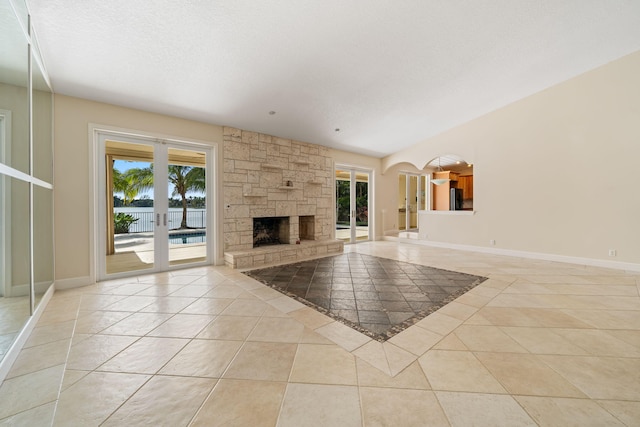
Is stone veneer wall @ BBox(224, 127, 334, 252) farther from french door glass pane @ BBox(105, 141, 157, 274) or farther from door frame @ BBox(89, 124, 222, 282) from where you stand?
french door glass pane @ BBox(105, 141, 157, 274)

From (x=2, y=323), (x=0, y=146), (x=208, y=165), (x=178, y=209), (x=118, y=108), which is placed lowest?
(x=2, y=323)

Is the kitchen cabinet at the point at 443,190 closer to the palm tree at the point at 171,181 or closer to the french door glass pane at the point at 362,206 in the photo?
the french door glass pane at the point at 362,206

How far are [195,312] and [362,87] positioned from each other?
163 inches

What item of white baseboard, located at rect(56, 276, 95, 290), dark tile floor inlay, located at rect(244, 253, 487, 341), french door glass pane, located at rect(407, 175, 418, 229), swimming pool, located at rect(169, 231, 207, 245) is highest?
french door glass pane, located at rect(407, 175, 418, 229)

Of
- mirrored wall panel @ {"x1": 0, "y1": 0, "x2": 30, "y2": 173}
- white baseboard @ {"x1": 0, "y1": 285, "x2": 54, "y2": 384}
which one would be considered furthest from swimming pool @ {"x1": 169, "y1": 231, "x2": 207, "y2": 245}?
mirrored wall panel @ {"x1": 0, "y1": 0, "x2": 30, "y2": 173}

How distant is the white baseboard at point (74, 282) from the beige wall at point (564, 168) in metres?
7.72

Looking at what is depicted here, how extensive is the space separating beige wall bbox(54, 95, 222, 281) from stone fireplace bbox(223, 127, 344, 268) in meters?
2.00

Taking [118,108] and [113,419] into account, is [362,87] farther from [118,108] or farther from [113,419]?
[113,419]

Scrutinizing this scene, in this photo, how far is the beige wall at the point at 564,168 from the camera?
425cm

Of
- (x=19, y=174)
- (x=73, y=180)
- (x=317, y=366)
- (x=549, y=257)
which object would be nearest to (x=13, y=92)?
(x=19, y=174)

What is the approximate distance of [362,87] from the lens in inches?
163

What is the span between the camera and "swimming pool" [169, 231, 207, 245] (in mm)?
4521

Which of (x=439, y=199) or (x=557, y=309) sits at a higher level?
(x=439, y=199)

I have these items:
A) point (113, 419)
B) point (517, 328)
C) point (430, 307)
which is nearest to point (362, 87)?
point (430, 307)
